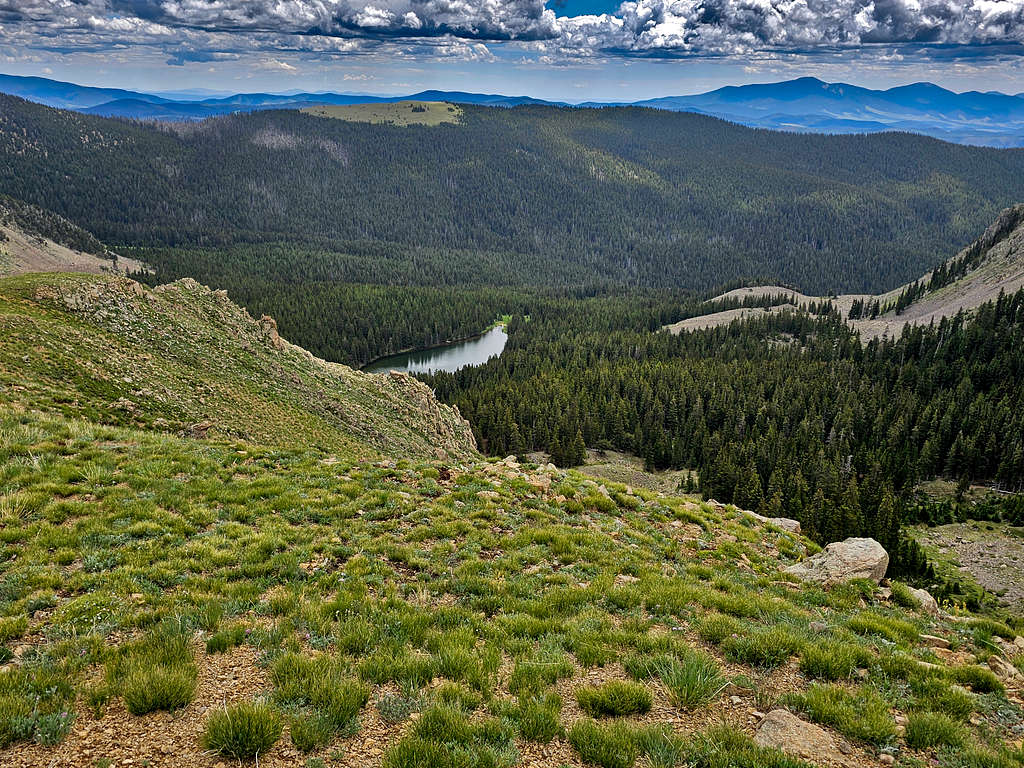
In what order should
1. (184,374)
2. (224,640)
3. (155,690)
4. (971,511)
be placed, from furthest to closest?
(971,511) → (184,374) → (224,640) → (155,690)

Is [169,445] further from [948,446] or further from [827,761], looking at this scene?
[948,446]

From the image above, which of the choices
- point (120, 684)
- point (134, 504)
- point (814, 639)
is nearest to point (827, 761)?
point (814, 639)

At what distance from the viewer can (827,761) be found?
8492mm

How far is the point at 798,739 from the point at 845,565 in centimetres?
1142

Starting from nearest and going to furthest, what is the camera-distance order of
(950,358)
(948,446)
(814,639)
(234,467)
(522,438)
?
(814,639)
(234,467)
(948,446)
(522,438)
(950,358)

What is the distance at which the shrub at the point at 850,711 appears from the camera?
30.0 ft

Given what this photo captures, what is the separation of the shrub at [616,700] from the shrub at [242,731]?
5.13 m

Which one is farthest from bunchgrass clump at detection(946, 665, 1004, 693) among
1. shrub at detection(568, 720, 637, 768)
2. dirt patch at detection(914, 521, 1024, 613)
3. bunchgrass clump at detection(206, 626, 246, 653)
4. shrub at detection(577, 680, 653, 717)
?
dirt patch at detection(914, 521, 1024, 613)

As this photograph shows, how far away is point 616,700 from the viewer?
9555mm

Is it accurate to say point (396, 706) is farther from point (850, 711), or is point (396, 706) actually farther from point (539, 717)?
point (850, 711)

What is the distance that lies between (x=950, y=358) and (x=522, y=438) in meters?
100

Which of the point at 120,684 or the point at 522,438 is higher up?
the point at 120,684

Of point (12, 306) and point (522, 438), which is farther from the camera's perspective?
point (522, 438)

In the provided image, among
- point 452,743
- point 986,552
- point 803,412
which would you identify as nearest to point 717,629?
point 452,743
